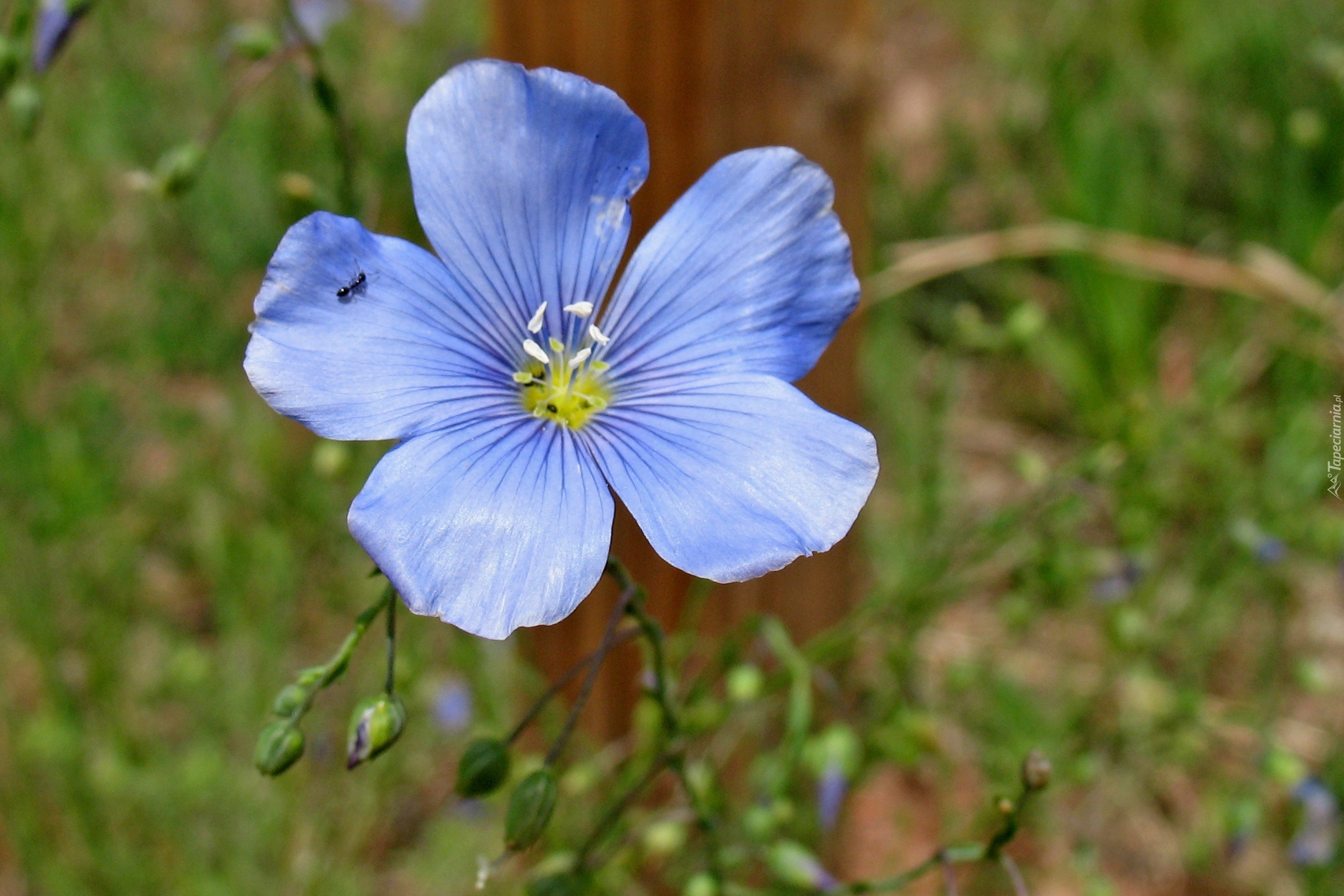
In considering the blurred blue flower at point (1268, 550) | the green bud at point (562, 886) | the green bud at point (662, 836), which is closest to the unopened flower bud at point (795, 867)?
the green bud at point (662, 836)

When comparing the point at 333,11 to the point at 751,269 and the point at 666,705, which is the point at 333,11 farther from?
the point at 666,705

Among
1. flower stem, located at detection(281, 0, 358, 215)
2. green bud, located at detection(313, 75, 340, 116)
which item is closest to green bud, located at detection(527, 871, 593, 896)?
flower stem, located at detection(281, 0, 358, 215)

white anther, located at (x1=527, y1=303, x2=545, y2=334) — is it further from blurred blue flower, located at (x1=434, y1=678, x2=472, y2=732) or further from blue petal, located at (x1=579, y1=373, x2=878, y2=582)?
blurred blue flower, located at (x1=434, y1=678, x2=472, y2=732)

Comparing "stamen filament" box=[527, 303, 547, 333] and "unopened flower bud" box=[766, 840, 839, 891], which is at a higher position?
"stamen filament" box=[527, 303, 547, 333]

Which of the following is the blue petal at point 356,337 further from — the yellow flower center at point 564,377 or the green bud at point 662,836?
the green bud at point 662,836

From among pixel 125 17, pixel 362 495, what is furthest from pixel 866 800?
pixel 125 17
